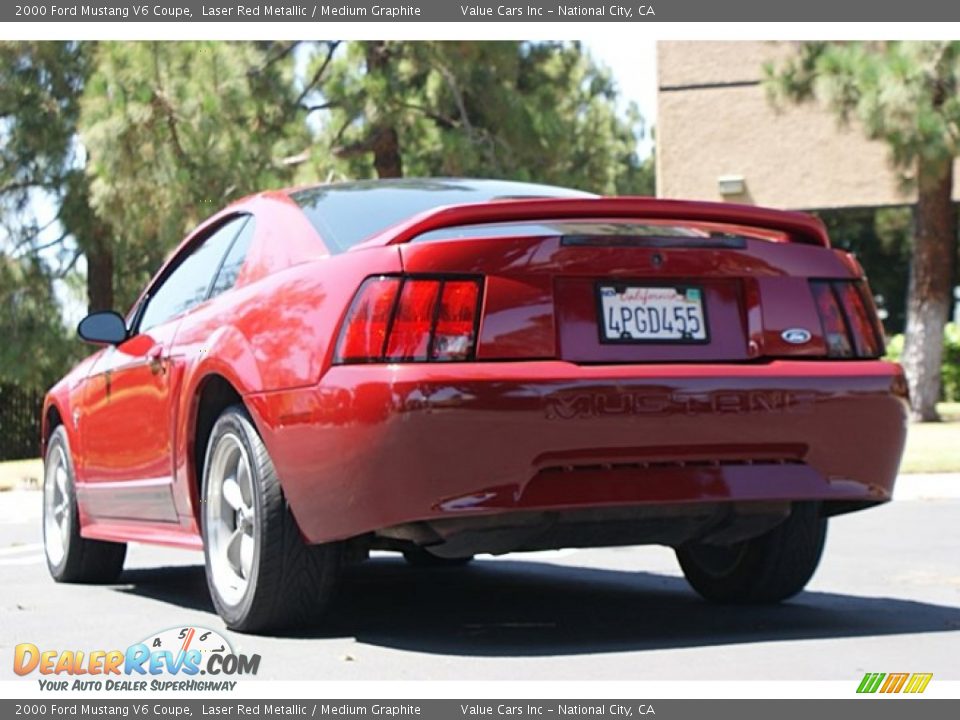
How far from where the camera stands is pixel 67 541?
8125 mm

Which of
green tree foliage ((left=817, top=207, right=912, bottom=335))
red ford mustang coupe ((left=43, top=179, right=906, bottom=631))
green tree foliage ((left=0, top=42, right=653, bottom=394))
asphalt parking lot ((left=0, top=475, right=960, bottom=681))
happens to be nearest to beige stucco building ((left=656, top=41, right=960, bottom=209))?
green tree foliage ((left=0, top=42, right=653, bottom=394))

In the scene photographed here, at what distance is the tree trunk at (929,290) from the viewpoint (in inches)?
846

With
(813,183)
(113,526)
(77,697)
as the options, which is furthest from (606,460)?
(813,183)

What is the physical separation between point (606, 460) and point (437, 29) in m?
4.76

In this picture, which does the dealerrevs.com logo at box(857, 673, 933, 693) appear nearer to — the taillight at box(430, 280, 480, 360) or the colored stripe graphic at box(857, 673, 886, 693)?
the colored stripe graphic at box(857, 673, 886, 693)

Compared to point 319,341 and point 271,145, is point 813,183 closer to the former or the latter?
point 271,145

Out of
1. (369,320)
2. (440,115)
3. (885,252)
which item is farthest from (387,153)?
(885,252)

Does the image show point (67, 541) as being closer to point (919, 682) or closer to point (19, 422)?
point (919, 682)

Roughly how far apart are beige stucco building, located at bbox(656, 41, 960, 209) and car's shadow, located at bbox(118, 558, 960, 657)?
645 inches

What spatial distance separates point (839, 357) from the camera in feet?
18.5

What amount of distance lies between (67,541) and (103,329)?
4.27ft

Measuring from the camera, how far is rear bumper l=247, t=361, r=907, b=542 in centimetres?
501

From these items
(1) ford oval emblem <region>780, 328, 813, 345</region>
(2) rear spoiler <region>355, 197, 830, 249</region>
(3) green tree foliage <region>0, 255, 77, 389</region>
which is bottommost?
(3) green tree foliage <region>0, 255, 77, 389</region>

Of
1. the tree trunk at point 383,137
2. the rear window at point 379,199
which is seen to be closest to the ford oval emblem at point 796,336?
the rear window at point 379,199
